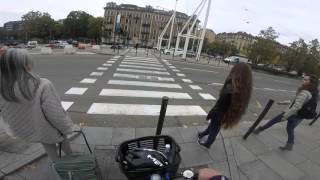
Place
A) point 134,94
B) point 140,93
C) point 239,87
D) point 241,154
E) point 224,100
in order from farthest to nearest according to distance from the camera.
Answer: point 140,93 → point 134,94 → point 241,154 → point 224,100 → point 239,87

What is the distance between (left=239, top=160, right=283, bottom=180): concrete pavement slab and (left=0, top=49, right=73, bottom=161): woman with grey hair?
9.00ft

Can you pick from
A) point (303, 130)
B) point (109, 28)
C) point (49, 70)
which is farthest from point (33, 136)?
point (109, 28)

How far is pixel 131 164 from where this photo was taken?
2545mm

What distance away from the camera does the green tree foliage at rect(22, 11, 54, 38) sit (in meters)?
81.6

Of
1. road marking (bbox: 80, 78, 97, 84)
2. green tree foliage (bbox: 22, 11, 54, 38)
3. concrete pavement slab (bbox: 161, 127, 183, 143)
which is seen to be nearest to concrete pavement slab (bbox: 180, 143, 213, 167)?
concrete pavement slab (bbox: 161, 127, 183, 143)

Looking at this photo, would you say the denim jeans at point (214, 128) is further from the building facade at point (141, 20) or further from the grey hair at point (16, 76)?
the building facade at point (141, 20)

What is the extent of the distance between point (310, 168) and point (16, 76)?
467cm

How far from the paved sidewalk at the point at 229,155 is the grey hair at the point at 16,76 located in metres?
1.42

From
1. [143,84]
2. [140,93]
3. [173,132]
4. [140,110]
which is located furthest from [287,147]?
[143,84]

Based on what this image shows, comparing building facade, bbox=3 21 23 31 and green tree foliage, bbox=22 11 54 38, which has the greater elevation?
green tree foliage, bbox=22 11 54 38

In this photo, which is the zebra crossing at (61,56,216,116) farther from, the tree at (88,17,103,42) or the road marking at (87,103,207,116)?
the tree at (88,17,103,42)

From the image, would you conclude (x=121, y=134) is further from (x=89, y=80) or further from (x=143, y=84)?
(x=89, y=80)

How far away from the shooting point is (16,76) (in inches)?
101

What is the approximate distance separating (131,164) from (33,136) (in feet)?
4.13
